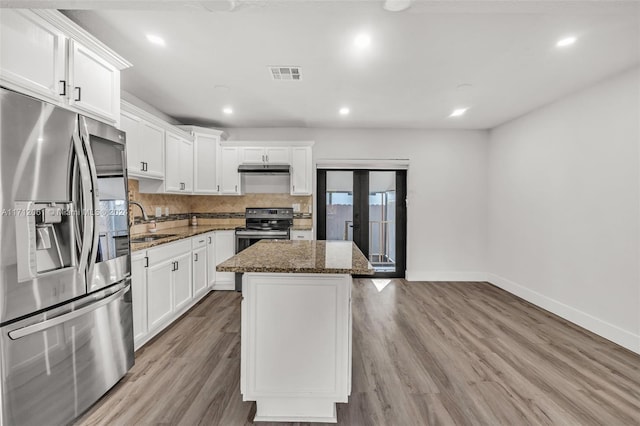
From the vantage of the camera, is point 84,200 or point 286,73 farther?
point 286,73

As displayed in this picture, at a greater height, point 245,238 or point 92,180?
point 92,180

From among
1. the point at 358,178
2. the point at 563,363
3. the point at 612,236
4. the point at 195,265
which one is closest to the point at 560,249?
the point at 612,236

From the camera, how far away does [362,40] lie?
2.30m

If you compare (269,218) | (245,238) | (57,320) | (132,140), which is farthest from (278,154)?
(57,320)

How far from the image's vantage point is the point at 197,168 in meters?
4.37

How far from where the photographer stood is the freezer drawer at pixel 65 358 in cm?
146

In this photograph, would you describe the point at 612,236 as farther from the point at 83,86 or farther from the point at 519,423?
the point at 83,86

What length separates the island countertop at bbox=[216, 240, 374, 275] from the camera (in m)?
1.66

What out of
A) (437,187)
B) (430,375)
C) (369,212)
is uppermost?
(437,187)

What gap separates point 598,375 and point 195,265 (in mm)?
3989

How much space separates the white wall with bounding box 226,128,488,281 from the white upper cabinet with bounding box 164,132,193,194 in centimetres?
167

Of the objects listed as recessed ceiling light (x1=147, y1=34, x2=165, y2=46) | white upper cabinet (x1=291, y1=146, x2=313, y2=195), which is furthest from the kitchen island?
white upper cabinet (x1=291, y1=146, x2=313, y2=195)

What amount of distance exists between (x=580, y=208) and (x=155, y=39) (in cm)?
448

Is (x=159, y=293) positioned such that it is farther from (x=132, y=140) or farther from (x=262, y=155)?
(x=262, y=155)
